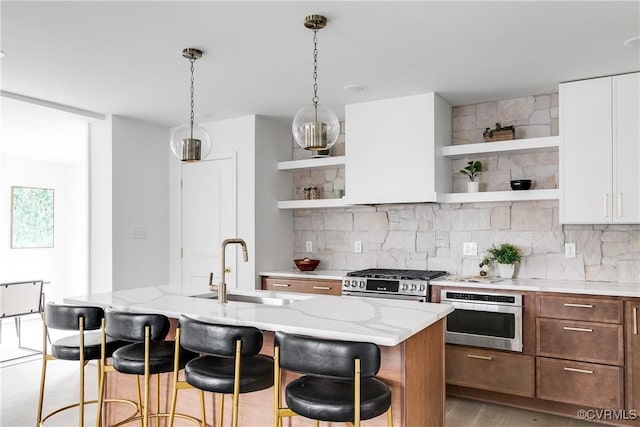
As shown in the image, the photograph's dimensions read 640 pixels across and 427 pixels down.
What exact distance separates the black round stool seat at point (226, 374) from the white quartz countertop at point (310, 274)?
2.04 m

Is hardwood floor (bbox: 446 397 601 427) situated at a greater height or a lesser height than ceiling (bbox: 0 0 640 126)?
lesser

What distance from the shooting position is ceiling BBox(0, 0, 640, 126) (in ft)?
8.27

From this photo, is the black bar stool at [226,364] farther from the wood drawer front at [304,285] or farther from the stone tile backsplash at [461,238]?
the stone tile backsplash at [461,238]

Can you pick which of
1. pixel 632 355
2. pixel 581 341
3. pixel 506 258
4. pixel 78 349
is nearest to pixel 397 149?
pixel 506 258

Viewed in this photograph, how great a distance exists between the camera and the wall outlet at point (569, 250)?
13.0 feet

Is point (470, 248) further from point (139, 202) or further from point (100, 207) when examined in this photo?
point (100, 207)

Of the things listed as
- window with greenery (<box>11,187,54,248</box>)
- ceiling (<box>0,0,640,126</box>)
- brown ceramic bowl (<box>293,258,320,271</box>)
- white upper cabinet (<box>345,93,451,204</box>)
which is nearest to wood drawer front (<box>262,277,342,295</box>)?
brown ceramic bowl (<box>293,258,320,271</box>)

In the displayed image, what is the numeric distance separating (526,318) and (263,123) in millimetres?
3015

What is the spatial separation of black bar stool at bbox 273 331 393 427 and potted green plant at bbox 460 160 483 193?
98.6 inches

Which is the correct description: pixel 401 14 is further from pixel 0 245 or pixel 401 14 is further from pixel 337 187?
pixel 0 245

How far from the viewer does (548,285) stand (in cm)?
361

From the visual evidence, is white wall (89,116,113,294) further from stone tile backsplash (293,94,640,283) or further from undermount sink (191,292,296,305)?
stone tile backsplash (293,94,640,283)

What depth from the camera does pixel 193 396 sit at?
279 centimetres

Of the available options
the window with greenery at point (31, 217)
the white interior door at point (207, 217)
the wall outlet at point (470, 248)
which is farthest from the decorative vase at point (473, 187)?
the window with greenery at point (31, 217)
